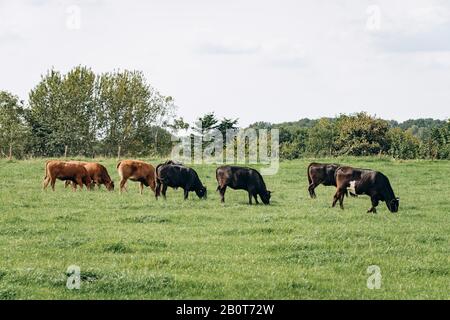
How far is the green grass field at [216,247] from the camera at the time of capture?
34.4 ft

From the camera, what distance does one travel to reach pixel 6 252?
42.8 ft

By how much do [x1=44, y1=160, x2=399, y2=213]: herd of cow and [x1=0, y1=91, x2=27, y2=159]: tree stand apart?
117ft

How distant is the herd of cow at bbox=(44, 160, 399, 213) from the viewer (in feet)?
70.1

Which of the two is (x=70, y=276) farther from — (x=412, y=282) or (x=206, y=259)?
(x=412, y=282)

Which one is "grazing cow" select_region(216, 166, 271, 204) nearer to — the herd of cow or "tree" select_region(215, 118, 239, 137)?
the herd of cow

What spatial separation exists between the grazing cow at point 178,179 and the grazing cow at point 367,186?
4924mm

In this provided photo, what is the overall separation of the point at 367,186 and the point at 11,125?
1839 inches

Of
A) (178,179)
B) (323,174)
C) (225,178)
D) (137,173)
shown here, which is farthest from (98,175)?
(323,174)

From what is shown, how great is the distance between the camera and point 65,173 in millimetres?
26453

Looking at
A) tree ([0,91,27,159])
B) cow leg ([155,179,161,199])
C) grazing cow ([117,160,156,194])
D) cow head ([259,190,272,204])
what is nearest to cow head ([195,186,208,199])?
cow leg ([155,179,161,199])

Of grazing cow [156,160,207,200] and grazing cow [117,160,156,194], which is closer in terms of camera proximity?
grazing cow [156,160,207,200]
